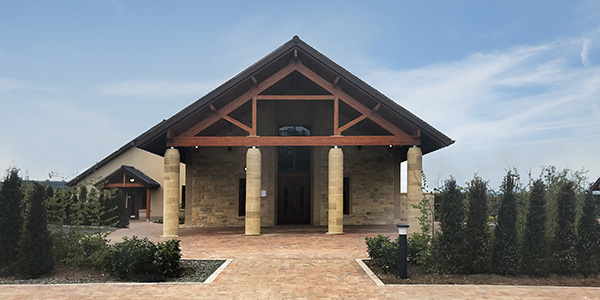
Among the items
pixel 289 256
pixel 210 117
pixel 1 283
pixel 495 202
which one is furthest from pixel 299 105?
pixel 1 283

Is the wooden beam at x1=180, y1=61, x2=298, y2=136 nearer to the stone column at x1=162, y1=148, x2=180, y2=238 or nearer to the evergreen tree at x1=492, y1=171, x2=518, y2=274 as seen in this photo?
the stone column at x1=162, y1=148, x2=180, y2=238

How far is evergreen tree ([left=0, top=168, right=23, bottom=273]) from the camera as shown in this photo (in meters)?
9.39

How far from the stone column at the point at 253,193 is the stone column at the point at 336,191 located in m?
2.66

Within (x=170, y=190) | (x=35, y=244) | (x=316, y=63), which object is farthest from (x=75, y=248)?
(x=316, y=63)

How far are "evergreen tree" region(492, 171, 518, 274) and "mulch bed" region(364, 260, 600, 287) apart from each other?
233mm

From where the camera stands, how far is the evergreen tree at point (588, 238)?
30.4ft

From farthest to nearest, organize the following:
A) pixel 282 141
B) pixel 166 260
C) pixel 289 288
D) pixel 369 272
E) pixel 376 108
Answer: pixel 282 141, pixel 376 108, pixel 369 272, pixel 166 260, pixel 289 288

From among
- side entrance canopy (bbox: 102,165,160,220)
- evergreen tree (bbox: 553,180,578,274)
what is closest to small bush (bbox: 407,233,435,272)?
evergreen tree (bbox: 553,180,578,274)

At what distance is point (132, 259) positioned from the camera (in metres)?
8.77

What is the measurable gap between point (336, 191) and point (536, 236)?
777 cm

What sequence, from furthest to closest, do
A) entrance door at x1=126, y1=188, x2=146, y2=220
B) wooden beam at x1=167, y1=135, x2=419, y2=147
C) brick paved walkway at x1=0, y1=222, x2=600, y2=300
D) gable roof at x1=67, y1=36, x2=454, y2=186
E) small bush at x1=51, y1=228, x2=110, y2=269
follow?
entrance door at x1=126, y1=188, x2=146, y2=220, wooden beam at x1=167, y1=135, x2=419, y2=147, gable roof at x1=67, y1=36, x2=454, y2=186, small bush at x1=51, y1=228, x2=110, y2=269, brick paved walkway at x1=0, y1=222, x2=600, y2=300

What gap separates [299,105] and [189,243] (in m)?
8.89

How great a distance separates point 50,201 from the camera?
10.2 m

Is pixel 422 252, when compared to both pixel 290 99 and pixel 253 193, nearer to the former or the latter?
pixel 253 193
